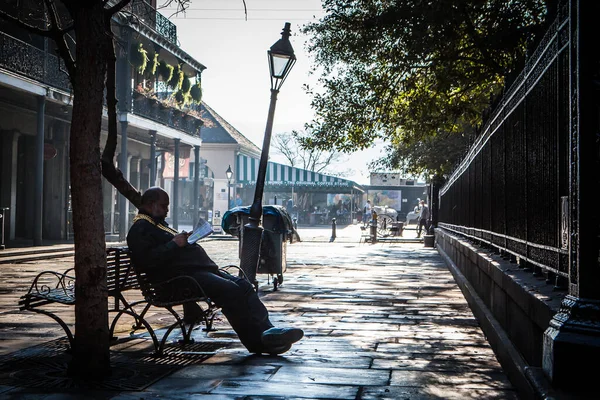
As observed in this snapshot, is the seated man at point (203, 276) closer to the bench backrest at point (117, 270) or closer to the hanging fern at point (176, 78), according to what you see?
the bench backrest at point (117, 270)

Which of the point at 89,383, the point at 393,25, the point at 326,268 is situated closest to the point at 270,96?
the point at 393,25

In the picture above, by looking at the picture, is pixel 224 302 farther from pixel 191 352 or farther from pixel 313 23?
pixel 313 23

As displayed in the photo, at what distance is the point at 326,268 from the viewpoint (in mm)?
16922

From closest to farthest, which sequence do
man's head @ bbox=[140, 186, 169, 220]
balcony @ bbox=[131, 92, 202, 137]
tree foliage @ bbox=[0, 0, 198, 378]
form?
tree foliage @ bbox=[0, 0, 198, 378], man's head @ bbox=[140, 186, 169, 220], balcony @ bbox=[131, 92, 202, 137]

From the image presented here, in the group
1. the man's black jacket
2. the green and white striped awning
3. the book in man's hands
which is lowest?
the man's black jacket

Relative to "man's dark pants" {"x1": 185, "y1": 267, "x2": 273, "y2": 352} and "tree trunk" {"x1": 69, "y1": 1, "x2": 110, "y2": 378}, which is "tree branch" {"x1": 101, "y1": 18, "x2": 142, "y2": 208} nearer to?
"tree trunk" {"x1": 69, "y1": 1, "x2": 110, "y2": 378}

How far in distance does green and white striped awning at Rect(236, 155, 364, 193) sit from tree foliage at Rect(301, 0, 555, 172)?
1026 inches

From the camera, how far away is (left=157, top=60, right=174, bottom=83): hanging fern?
2878cm

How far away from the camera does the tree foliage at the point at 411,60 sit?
15320mm

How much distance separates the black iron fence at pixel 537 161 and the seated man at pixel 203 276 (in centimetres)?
197

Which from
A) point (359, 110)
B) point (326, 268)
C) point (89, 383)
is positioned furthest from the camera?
point (359, 110)

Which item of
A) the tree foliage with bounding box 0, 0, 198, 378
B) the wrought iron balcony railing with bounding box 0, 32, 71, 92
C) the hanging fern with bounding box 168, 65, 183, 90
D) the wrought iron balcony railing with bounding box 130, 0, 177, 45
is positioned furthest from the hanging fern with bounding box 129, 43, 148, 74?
the tree foliage with bounding box 0, 0, 198, 378

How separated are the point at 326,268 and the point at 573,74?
13.5 meters

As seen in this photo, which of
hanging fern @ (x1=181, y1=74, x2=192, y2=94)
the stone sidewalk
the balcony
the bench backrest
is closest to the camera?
the stone sidewalk
